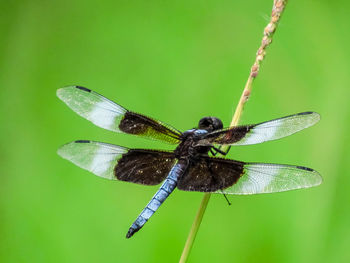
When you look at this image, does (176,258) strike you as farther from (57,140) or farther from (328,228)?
(57,140)

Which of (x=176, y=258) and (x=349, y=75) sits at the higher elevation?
(x=349, y=75)

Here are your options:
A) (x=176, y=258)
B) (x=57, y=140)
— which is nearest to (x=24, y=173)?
(x=57, y=140)

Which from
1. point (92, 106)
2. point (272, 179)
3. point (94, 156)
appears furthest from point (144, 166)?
point (272, 179)

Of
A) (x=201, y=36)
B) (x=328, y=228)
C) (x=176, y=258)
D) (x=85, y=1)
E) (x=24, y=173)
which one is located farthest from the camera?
(x=85, y=1)

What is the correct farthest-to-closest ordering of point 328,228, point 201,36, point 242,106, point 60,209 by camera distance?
point 201,36 < point 60,209 < point 328,228 < point 242,106

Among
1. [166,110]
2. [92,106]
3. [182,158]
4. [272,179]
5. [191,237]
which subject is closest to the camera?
[191,237]

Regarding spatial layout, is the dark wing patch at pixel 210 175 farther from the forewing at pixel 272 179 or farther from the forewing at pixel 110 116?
the forewing at pixel 110 116

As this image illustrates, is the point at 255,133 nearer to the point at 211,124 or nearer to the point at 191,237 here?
the point at 211,124
